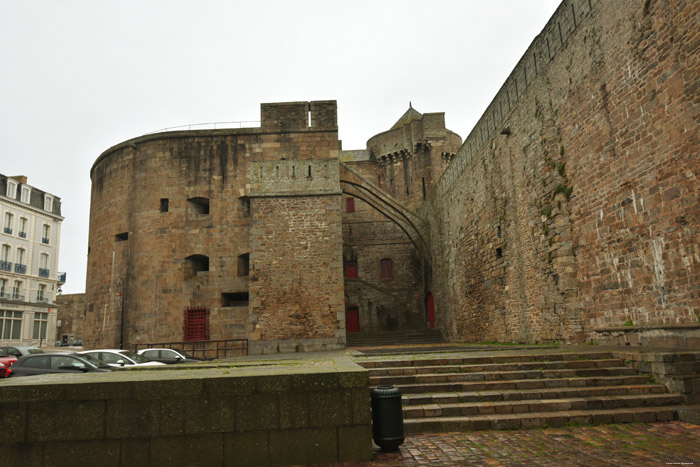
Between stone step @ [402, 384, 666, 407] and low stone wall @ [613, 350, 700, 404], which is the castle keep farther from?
stone step @ [402, 384, 666, 407]

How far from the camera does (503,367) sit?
23.3 ft

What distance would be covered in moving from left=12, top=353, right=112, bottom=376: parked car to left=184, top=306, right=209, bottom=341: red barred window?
7.53m

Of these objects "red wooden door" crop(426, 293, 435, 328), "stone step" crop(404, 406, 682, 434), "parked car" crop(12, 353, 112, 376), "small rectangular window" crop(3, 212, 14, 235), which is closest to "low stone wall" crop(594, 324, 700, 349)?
"stone step" crop(404, 406, 682, 434)

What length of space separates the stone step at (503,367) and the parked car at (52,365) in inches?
255

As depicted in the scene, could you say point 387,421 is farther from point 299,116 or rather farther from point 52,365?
point 299,116

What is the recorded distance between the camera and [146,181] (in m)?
19.0

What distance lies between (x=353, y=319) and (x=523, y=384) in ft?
62.7

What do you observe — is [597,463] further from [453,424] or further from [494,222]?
[494,222]

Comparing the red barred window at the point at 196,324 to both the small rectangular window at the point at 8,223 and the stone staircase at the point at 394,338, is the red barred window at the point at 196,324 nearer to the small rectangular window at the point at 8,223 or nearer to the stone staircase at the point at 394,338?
the stone staircase at the point at 394,338

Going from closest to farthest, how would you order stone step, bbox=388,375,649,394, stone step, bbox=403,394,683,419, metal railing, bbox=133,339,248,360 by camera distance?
1. stone step, bbox=403,394,683,419
2. stone step, bbox=388,375,649,394
3. metal railing, bbox=133,339,248,360

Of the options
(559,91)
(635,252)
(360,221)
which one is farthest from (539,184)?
(360,221)

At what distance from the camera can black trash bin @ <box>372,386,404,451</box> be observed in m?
4.56

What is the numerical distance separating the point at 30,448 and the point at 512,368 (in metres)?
5.99

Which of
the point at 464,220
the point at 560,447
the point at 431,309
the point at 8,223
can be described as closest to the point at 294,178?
the point at 464,220
